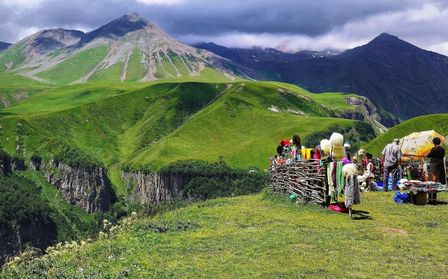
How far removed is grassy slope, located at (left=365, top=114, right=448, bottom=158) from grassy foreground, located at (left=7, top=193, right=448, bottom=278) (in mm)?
91594

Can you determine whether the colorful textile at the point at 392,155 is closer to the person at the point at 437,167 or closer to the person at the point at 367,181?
the person at the point at 367,181

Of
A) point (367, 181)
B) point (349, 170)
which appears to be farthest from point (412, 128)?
point (349, 170)

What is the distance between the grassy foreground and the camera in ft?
56.6

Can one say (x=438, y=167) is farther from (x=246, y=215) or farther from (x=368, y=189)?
(x=246, y=215)

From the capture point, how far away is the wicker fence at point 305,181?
2994 cm

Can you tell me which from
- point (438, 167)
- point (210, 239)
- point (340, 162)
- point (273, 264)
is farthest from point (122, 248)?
point (438, 167)

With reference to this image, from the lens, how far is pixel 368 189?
41500mm

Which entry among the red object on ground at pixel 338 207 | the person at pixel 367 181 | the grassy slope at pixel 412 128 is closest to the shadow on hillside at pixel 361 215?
the red object on ground at pixel 338 207

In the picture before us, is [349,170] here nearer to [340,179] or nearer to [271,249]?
[340,179]

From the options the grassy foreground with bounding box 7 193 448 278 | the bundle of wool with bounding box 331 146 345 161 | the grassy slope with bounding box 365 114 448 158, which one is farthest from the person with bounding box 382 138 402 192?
the grassy slope with bounding box 365 114 448 158

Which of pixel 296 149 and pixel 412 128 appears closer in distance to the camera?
pixel 296 149

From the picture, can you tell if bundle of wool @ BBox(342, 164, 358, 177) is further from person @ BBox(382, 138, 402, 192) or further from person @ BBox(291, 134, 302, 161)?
person @ BBox(382, 138, 402, 192)

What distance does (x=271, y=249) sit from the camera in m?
20.5

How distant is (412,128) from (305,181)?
97.4 m
